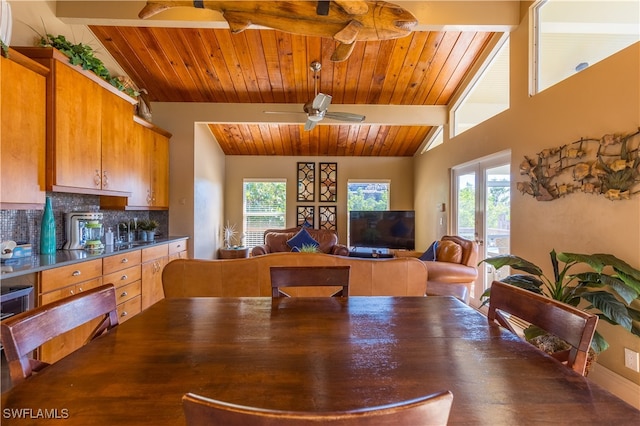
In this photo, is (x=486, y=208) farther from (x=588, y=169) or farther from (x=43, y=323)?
(x=43, y=323)

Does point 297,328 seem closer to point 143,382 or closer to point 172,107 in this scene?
point 143,382

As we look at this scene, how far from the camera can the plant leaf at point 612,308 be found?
65.2 inches

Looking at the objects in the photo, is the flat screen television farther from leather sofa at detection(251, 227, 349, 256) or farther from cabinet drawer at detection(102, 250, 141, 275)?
cabinet drawer at detection(102, 250, 141, 275)

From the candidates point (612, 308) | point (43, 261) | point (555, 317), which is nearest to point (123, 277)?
point (43, 261)

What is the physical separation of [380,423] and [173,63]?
461 cm

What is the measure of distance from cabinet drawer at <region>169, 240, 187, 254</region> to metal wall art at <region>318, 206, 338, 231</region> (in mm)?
3005

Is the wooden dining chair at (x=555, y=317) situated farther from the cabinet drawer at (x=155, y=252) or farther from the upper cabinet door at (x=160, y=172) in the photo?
the upper cabinet door at (x=160, y=172)

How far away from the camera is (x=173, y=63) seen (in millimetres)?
3895

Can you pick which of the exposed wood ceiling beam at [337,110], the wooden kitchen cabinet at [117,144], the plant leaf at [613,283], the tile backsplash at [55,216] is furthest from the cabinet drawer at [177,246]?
the plant leaf at [613,283]

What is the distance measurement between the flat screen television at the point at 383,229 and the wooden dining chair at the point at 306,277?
427 cm

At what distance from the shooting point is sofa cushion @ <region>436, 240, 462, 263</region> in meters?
3.57

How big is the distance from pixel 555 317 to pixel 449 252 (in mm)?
2708

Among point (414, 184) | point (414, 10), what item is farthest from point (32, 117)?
point (414, 184)

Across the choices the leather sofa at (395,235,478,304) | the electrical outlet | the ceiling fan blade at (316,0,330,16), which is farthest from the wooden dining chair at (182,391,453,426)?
the leather sofa at (395,235,478,304)
